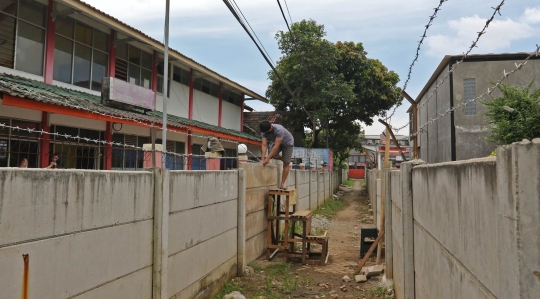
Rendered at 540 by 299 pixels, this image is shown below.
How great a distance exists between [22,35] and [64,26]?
1391 mm

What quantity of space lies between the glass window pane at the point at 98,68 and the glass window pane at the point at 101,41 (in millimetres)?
152

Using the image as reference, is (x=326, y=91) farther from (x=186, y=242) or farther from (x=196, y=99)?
(x=186, y=242)

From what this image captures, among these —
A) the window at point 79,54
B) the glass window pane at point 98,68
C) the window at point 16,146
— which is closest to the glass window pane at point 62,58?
Result: the window at point 79,54

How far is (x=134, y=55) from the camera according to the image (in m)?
13.8

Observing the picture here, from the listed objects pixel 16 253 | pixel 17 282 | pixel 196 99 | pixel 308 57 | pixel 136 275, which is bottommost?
pixel 136 275

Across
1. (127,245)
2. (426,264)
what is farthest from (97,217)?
(426,264)

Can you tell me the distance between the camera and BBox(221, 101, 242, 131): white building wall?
20.9 meters

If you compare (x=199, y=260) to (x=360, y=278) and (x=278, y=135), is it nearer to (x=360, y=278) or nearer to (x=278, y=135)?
(x=360, y=278)

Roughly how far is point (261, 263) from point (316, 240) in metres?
1.17

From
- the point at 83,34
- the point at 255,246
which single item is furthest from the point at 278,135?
the point at 83,34

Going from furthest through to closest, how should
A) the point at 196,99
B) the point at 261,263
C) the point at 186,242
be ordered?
the point at 196,99 → the point at 261,263 → the point at 186,242

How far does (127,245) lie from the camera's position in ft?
12.5

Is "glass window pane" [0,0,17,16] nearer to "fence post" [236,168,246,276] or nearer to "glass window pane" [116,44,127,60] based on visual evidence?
"glass window pane" [116,44,127,60]

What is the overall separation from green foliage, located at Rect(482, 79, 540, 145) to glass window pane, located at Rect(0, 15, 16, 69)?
13.1 meters
